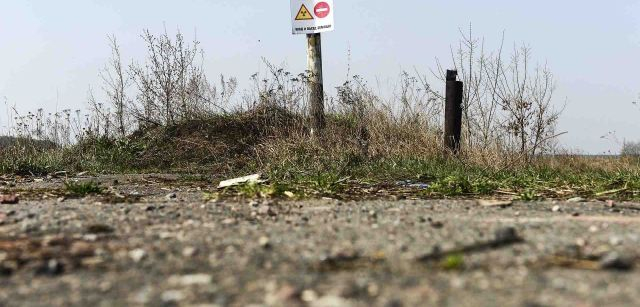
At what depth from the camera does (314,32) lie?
34.3 ft

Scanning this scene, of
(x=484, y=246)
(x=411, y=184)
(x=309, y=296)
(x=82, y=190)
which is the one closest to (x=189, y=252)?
(x=309, y=296)

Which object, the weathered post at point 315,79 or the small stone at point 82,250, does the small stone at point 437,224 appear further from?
the weathered post at point 315,79

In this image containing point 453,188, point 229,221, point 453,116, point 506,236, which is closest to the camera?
point 506,236

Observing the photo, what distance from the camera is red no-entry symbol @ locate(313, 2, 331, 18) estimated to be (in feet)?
33.7

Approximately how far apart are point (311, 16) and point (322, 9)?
0.76ft

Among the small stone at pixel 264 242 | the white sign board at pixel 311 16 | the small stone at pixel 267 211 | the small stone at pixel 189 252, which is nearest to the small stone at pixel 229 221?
the small stone at pixel 267 211

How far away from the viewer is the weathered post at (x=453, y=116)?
9250mm

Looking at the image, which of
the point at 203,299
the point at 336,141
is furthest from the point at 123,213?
the point at 336,141

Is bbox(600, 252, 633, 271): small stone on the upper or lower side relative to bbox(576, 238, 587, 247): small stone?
lower

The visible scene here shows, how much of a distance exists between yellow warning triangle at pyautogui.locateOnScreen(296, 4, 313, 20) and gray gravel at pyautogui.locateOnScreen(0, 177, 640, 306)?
24.7 ft

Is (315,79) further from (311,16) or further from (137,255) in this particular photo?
(137,255)

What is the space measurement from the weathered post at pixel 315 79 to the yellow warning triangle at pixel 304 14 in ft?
1.09

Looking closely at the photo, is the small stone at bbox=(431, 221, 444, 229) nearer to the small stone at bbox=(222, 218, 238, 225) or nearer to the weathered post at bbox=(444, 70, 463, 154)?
the small stone at bbox=(222, 218, 238, 225)

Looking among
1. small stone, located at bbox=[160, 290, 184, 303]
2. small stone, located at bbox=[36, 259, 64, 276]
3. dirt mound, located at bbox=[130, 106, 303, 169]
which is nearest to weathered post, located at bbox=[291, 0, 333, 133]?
dirt mound, located at bbox=[130, 106, 303, 169]
